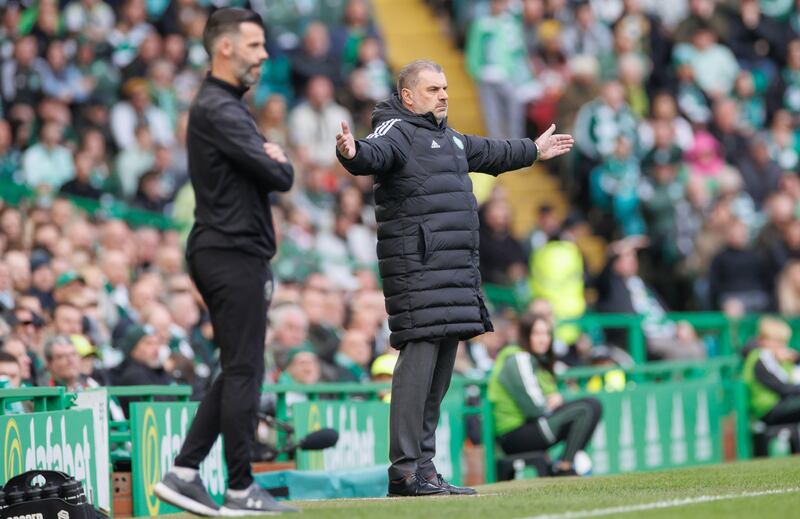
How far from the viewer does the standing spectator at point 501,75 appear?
2188cm

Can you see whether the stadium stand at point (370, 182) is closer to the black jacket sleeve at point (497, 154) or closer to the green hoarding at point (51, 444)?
the green hoarding at point (51, 444)

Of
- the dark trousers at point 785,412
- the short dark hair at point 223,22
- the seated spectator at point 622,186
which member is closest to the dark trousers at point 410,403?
the short dark hair at point 223,22

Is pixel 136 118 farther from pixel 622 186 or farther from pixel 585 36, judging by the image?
pixel 585 36

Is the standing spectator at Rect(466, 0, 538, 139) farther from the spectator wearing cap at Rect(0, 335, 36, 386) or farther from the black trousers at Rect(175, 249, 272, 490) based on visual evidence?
the black trousers at Rect(175, 249, 272, 490)

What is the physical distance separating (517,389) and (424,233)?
4.74 m

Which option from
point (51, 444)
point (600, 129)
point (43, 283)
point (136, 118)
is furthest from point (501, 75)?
point (51, 444)

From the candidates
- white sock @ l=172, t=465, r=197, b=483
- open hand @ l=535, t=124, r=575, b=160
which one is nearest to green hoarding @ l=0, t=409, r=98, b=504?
white sock @ l=172, t=465, r=197, b=483

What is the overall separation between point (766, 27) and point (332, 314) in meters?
10.2

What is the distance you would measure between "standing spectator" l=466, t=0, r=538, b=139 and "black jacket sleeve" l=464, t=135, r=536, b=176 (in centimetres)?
1216

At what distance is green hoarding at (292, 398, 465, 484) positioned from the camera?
11969 millimetres

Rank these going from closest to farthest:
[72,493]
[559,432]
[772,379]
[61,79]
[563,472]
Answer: [72,493]
[563,472]
[559,432]
[772,379]
[61,79]

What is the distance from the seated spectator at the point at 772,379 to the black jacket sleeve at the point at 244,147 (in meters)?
10.2

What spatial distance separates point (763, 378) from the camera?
16828 mm

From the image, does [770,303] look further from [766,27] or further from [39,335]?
[39,335]
